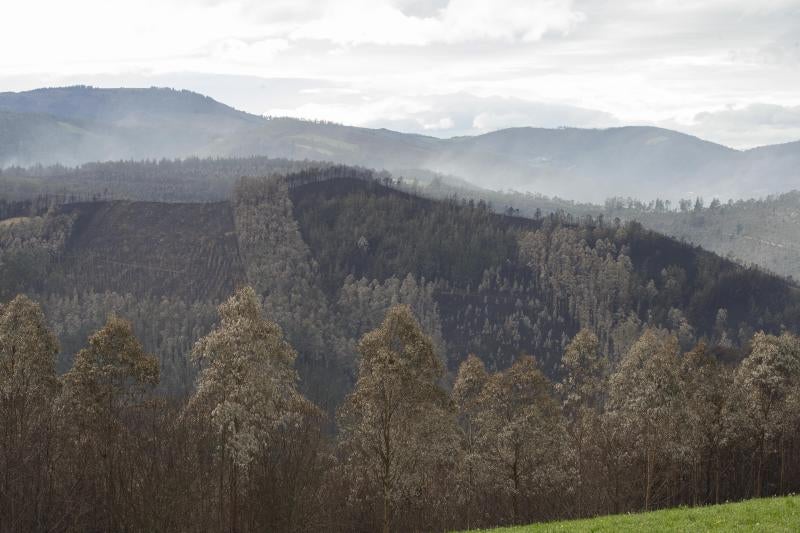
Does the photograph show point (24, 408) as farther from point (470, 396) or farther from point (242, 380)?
point (470, 396)

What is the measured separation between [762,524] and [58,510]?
134 ft

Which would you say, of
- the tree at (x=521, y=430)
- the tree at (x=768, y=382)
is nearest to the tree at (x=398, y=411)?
the tree at (x=521, y=430)

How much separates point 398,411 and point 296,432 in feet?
32.2

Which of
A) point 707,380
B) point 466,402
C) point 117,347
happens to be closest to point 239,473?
point 117,347

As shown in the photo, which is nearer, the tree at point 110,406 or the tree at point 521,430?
the tree at point 110,406

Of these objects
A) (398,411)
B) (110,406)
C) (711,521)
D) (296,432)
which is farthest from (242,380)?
(711,521)

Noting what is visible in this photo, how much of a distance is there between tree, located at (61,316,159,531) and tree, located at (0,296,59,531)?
221cm

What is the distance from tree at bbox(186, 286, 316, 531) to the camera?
4194 centimetres

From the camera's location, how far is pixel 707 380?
74.2m

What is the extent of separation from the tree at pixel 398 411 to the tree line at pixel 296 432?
0.39 ft

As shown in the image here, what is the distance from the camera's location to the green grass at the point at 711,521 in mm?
29969

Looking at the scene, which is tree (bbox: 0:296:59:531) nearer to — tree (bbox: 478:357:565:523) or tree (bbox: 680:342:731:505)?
tree (bbox: 478:357:565:523)

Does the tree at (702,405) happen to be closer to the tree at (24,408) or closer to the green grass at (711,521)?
the green grass at (711,521)

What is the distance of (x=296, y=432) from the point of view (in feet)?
180
